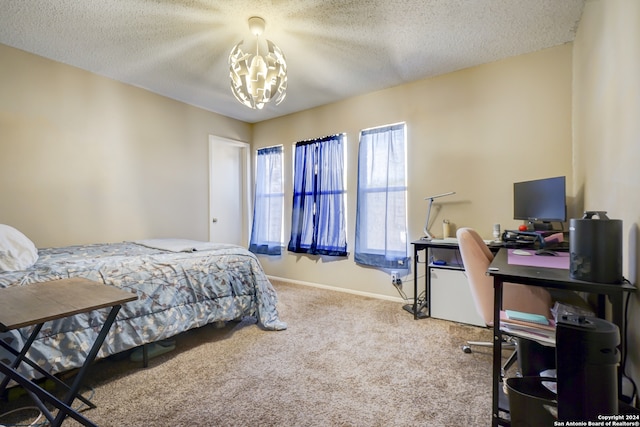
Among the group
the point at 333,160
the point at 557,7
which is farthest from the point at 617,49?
the point at 333,160

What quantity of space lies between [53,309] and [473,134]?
3373 millimetres

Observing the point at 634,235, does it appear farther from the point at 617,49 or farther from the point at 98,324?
the point at 98,324

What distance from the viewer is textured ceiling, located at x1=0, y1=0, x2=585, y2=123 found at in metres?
2.02

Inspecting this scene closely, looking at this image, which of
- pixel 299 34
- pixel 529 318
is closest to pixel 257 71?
pixel 299 34

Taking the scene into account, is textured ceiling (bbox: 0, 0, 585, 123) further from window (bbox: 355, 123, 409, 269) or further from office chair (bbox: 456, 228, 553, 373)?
office chair (bbox: 456, 228, 553, 373)

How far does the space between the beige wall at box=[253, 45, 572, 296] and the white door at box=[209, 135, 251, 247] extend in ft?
6.02

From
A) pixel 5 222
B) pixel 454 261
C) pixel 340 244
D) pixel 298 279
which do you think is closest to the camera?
pixel 5 222

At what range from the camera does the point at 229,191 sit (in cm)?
449

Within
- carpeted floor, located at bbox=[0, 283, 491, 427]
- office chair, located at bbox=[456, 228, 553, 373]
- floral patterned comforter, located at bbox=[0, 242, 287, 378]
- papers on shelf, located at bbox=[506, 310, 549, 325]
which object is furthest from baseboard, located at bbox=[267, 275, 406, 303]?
papers on shelf, located at bbox=[506, 310, 549, 325]

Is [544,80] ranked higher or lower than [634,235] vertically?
higher

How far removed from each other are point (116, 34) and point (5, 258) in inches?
74.0

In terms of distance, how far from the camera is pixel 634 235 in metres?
1.21

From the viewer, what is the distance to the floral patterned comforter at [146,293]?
153 cm

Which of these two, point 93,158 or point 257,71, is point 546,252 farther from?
point 93,158
